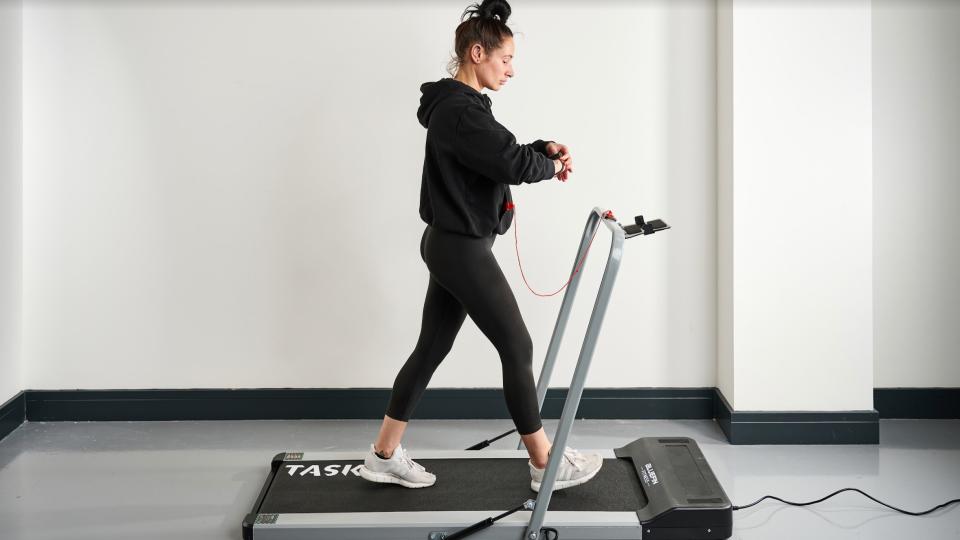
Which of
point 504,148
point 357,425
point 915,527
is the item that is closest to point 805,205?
point 915,527

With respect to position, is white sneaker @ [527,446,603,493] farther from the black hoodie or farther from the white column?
the white column

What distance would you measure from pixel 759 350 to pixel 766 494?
2.51ft

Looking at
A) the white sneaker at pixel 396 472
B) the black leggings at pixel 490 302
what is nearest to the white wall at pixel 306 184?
the white sneaker at pixel 396 472

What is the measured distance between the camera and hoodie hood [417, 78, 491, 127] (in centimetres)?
287

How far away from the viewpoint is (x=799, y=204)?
3.83 m

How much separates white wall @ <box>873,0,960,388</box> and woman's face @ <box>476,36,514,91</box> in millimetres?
1961

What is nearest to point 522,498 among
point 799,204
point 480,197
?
point 480,197

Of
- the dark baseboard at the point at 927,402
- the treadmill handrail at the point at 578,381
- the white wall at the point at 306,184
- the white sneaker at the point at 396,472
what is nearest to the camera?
the treadmill handrail at the point at 578,381

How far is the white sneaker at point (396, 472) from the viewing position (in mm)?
3096

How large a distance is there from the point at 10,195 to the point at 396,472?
2.05 m

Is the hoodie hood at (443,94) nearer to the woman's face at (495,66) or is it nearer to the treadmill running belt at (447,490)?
the woman's face at (495,66)

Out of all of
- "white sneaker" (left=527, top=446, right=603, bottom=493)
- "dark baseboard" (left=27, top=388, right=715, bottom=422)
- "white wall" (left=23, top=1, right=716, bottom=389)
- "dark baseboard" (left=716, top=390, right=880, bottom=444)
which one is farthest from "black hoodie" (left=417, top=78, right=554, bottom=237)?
"dark baseboard" (left=716, top=390, right=880, bottom=444)

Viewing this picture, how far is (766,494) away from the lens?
327cm

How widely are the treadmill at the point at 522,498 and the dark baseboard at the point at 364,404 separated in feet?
2.62
